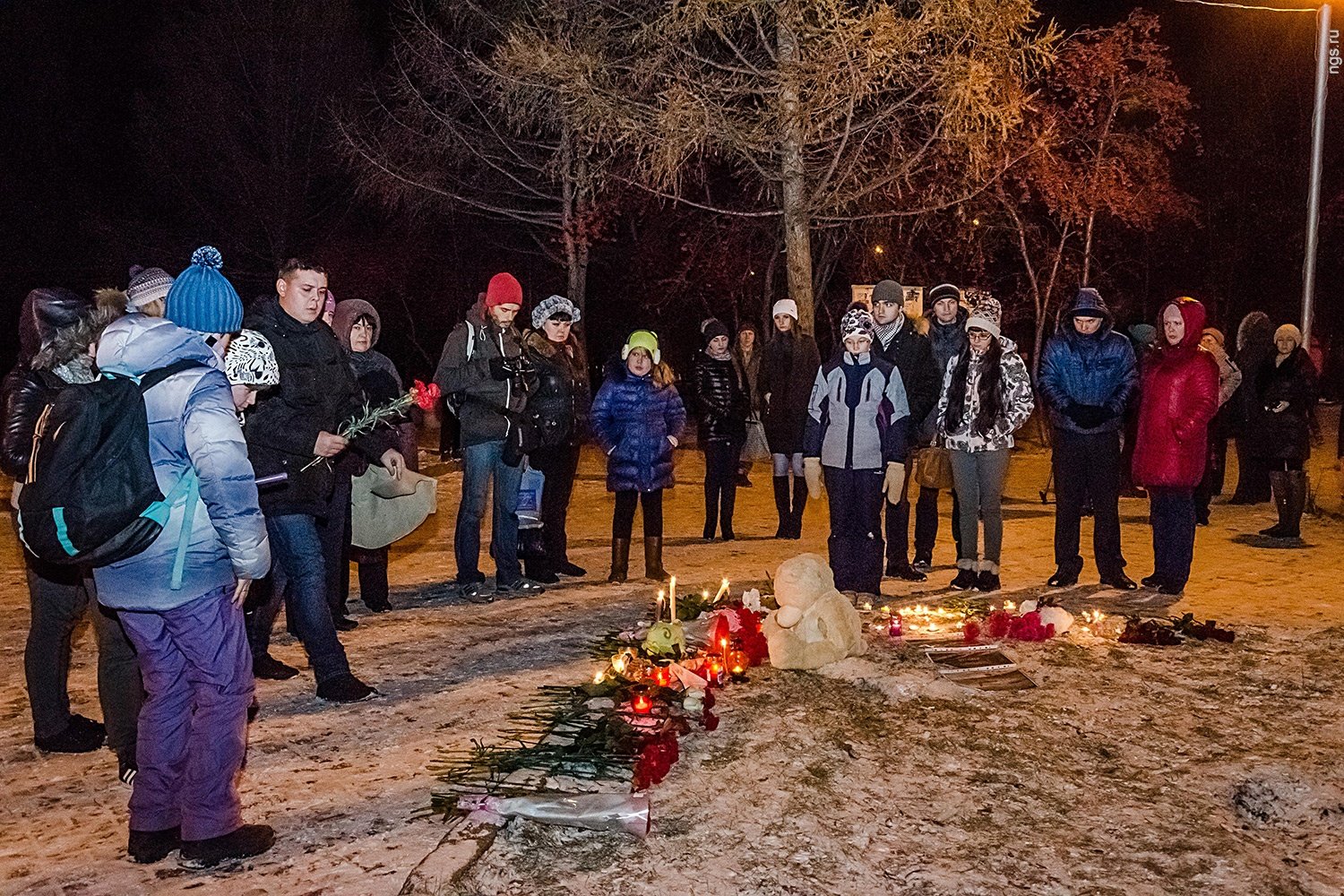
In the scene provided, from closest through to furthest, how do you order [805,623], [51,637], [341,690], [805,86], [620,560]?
[51,637]
[341,690]
[805,623]
[620,560]
[805,86]

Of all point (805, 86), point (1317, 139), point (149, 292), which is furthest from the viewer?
point (1317, 139)

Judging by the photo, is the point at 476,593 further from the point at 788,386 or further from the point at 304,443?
the point at 788,386

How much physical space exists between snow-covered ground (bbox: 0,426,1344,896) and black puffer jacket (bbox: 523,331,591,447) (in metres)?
1.39

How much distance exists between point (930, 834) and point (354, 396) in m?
3.63

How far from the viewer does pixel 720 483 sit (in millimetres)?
10703

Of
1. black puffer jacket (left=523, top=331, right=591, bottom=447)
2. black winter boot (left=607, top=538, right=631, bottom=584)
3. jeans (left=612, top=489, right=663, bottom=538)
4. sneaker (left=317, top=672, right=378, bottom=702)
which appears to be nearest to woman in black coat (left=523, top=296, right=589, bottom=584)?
black puffer jacket (left=523, top=331, right=591, bottom=447)

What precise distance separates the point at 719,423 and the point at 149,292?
6.60 m

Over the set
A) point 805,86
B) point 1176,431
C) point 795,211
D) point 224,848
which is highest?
point 805,86

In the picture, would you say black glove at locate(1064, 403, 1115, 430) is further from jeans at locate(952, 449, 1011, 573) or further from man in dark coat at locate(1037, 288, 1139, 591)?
jeans at locate(952, 449, 1011, 573)

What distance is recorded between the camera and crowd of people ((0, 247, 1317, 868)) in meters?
4.11

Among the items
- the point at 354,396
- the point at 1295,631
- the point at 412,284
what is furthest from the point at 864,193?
the point at 412,284

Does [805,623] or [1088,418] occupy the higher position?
[1088,418]

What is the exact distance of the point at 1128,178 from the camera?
18.3 metres

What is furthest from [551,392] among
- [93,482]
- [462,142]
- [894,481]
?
[462,142]
